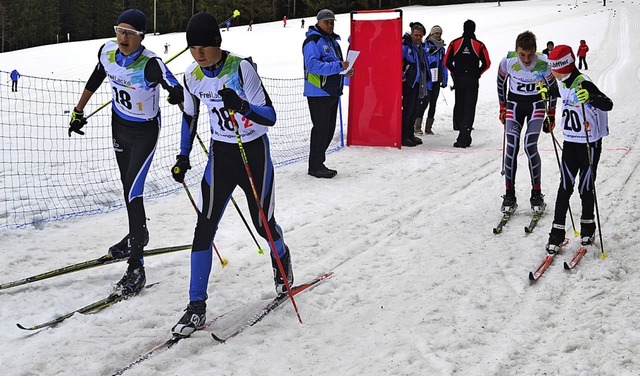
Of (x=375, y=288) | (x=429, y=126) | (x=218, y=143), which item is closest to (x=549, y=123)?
(x=375, y=288)

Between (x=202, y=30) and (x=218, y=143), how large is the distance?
2.47ft

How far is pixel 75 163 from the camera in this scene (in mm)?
8477

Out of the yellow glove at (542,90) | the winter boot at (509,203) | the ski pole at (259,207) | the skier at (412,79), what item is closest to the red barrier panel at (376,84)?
the skier at (412,79)

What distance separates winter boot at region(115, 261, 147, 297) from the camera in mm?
4555

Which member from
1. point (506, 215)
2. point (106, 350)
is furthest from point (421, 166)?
point (106, 350)

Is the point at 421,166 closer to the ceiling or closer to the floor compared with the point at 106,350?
closer to the ceiling

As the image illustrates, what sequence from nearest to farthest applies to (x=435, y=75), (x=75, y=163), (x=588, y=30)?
(x=75, y=163) < (x=435, y=75) < (x=588, y=30)

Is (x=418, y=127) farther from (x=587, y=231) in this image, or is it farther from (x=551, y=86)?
(x=587, y=231)

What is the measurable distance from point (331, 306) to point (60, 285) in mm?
2087

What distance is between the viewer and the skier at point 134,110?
4613 mm

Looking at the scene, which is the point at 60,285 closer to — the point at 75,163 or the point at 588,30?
the point at 75,163

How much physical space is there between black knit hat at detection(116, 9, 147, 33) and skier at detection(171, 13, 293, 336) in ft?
2.84

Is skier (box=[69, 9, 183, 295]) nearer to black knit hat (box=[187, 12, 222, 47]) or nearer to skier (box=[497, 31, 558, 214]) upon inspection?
black knit hat (box=[187, 12, 222, 47])

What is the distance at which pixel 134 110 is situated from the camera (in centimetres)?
479
